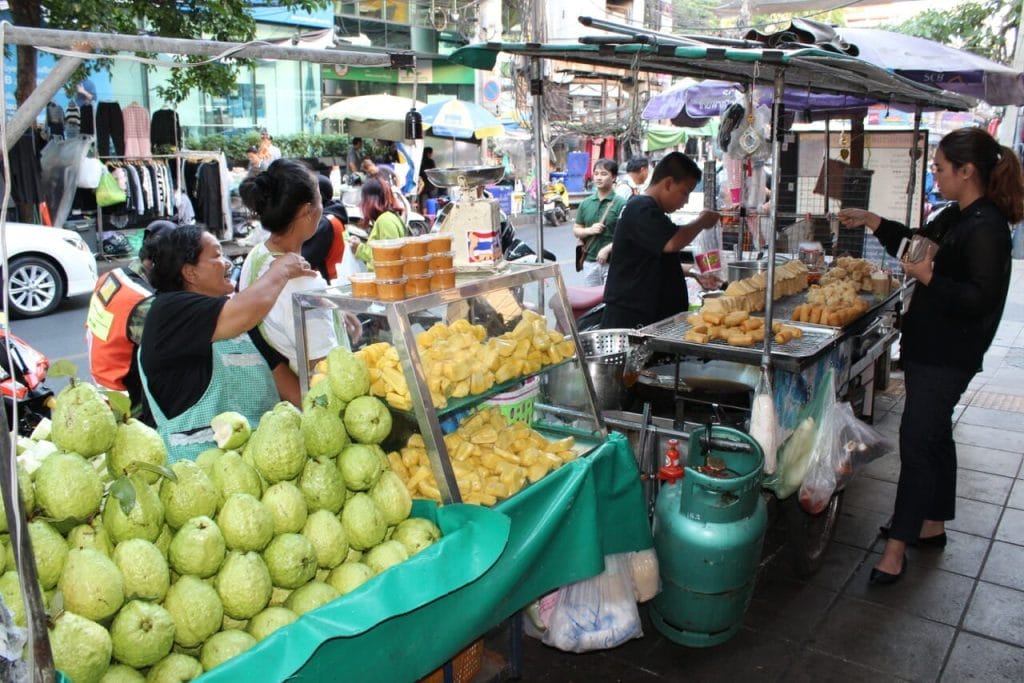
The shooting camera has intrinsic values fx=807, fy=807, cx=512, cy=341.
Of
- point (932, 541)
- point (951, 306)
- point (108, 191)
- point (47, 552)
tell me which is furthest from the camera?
point (108, 191)

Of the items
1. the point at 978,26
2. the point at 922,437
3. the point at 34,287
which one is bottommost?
the point at 34,287

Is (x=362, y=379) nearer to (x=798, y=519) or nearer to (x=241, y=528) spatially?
(x=241, y=528)

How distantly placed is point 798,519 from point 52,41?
134 inches

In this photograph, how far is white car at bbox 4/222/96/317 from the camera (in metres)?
9.12

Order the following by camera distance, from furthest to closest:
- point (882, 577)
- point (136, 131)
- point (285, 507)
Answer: point (136, 131)
point (882, 577)
point (285, 507)

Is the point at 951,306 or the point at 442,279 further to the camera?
the point at 951,306

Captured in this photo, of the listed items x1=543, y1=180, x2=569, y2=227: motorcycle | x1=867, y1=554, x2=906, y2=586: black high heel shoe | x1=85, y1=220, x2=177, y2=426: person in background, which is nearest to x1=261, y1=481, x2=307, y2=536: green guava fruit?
x1=85, y1=220, x2=177, y2=426: person in background

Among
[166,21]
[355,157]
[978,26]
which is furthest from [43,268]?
[978,26]

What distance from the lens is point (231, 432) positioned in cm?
221

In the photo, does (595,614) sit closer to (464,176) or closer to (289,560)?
(289,560)

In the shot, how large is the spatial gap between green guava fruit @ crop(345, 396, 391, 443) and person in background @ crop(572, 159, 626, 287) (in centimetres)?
439

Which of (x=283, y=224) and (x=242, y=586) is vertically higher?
(x=283, y=224)

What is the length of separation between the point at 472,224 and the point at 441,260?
1.10ft

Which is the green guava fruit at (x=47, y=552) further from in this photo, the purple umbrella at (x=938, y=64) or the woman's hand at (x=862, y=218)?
the purple umbrella at (x=938, y=64)
